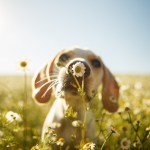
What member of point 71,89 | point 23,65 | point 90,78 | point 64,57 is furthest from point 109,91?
point 23,65

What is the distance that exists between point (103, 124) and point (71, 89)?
3.67ft

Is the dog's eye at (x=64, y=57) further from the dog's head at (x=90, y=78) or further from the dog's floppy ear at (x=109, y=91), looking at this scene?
the dog's floppy ear at (x=109, y=91)

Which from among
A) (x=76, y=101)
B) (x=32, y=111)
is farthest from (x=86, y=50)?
(x=32, y=111)

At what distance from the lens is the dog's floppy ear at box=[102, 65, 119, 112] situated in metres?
4.79

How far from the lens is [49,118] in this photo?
4.27 metres

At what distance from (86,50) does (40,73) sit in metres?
0.68

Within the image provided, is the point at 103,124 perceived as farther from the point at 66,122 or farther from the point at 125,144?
the point at 125,144

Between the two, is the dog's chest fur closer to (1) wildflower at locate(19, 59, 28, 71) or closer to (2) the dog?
(2) the dog

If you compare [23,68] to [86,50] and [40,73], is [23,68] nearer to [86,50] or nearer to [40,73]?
[40,73]

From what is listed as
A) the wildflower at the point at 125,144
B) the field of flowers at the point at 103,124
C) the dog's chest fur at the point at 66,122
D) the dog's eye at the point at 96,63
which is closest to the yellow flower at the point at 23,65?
the field of flowers at the point at 103,124

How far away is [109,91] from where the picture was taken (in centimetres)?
482

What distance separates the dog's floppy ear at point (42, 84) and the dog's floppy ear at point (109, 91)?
2.52 feet

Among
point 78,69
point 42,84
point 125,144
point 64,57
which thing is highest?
point 64,57

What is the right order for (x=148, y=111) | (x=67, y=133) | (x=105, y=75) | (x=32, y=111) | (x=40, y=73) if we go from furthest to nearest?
(x=32, y=111) < (x=148, y=111) < (x=105, y=75) < (x=40, y=73) < (x=67, y=133)
